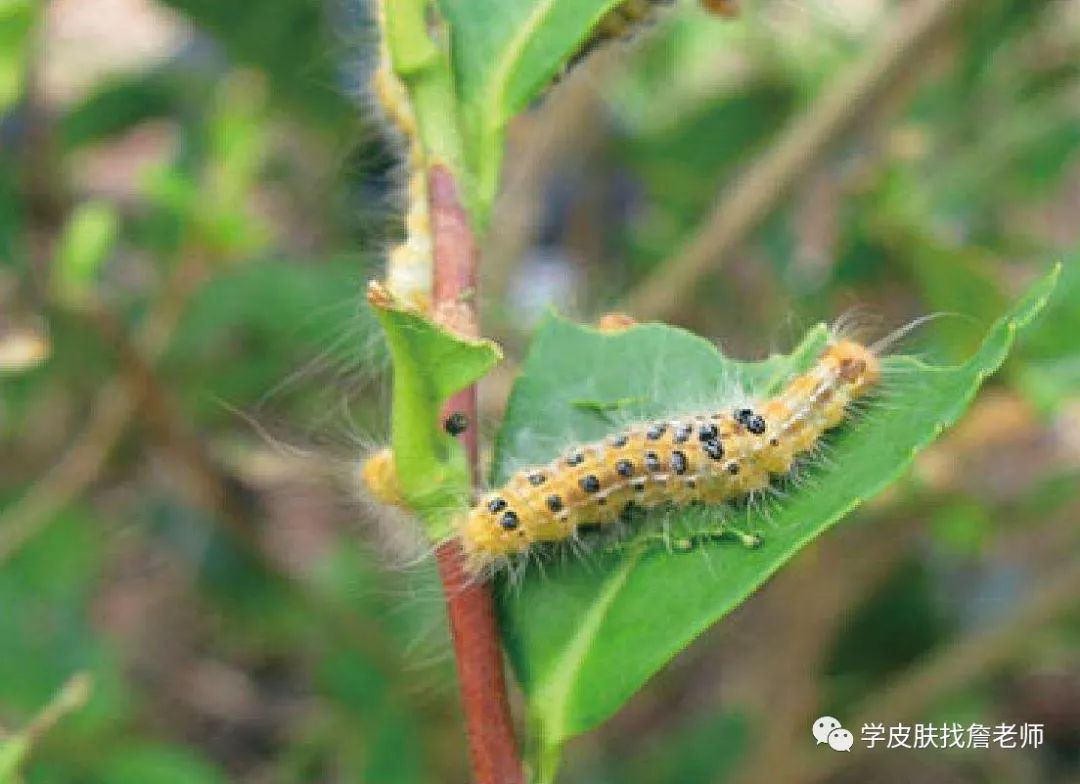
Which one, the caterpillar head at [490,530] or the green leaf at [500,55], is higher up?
the green leaf at [500,55]

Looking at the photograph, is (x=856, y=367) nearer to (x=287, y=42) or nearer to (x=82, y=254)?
(x=82, y=254)

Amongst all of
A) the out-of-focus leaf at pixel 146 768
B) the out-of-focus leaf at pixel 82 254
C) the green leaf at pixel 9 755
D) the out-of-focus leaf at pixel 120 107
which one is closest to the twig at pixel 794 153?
the out-of-focus leaf at pixel 82 254

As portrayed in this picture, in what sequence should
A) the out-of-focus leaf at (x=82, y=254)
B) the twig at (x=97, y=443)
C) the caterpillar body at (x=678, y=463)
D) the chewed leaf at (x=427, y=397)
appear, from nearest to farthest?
1. the chewed leaf at (x=427, y=397)
2. the caterpillar body at (x=678, y=463)
3. the out-of-focus leaf at (x=82, y=254)
4. the twig at (x=97, y=443)

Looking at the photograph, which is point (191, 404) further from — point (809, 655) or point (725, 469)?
point (725, 469)

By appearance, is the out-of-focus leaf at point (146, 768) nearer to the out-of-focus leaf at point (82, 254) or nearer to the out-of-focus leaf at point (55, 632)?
the out-of-focus leaf at point (55, 632)

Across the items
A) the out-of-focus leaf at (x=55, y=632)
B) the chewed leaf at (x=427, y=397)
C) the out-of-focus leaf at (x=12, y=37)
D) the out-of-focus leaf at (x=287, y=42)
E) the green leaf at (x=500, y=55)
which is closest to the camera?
the chewed leaf at (x=427, y=397)

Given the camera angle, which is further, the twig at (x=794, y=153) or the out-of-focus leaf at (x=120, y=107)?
the out-of-focus leaf at (x=120, y=107)

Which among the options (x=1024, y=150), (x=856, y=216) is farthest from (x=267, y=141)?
(x=1024, y=150)

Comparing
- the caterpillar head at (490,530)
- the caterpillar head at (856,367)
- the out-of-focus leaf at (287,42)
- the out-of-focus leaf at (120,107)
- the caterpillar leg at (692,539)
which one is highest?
the out-of-focus leaf at (120,107)
